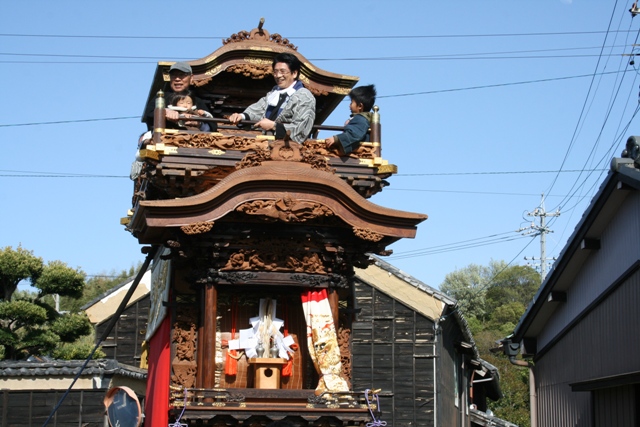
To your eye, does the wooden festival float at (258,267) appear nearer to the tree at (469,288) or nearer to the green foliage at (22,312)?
the green foliage at (22,312)

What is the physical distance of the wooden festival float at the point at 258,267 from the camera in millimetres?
12133

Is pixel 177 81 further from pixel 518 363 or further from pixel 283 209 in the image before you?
pixel 518 363

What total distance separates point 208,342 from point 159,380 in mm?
1246

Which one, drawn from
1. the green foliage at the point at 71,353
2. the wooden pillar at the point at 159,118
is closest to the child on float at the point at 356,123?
the wooden pillar at the point at 159,118

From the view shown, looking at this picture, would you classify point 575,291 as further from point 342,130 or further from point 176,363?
point 176,363

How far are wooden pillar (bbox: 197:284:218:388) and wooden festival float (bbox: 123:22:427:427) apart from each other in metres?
0.01

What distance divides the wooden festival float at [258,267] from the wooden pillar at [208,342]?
0.05 ft

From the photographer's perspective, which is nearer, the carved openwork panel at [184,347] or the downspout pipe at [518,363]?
the carved openwork panel at [184,347]

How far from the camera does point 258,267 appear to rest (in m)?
12.6

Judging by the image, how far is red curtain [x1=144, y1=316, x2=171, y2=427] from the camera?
12.9m

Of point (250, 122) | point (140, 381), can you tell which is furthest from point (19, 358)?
point (250, 122)

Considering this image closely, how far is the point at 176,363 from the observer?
500 inches

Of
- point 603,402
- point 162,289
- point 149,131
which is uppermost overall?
point 149,131

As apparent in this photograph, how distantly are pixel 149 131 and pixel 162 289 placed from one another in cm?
235
